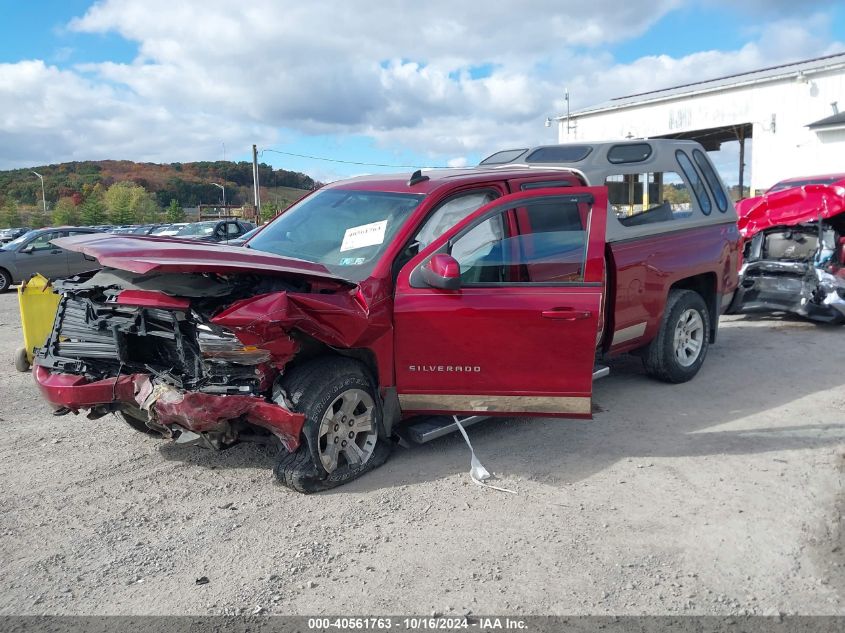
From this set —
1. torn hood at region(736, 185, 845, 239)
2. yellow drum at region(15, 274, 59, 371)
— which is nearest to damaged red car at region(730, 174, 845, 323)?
torn hood at region(736, 185, 845, 239)

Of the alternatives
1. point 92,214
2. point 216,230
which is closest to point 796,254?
point 216,230

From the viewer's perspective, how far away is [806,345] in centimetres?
815

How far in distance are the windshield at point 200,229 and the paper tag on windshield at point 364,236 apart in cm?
1592

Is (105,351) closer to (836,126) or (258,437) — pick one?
(258,437)

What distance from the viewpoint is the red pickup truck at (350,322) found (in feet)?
12.4

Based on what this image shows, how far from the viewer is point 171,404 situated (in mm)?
3762

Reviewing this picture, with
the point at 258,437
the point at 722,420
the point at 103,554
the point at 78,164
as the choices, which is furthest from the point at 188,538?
the point at 78,164

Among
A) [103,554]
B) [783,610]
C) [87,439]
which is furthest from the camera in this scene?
[87,439]

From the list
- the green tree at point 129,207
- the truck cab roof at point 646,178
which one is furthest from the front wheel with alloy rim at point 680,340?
the green tree at point 129,207

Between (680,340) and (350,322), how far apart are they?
3748mm

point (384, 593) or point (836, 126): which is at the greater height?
point (836, 126)

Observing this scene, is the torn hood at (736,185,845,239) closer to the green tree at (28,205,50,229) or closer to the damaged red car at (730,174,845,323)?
the damaged red car at (730,174,845,323)

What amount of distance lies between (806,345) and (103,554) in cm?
767

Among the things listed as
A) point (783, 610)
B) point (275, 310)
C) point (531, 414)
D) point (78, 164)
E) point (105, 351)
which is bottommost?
point (783, 610)
